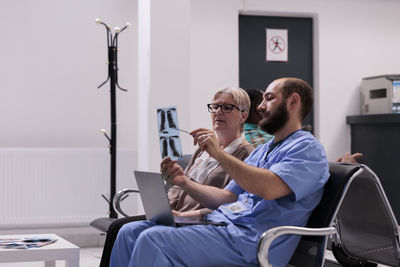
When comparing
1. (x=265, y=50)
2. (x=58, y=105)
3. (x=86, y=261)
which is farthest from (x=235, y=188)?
(x=265, y=50)

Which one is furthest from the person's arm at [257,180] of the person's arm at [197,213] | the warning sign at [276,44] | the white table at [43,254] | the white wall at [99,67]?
the warning sign at [276,44]

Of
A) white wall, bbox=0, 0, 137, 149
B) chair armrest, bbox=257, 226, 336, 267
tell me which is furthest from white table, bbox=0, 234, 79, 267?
white wall, bbox=0, 0, 137, 149

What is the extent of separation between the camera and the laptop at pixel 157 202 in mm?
2266

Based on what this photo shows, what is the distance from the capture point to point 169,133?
2391 mm

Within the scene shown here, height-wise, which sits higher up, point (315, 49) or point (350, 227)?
point (315, 49)

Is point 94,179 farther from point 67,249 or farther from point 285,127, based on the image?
point 285,127

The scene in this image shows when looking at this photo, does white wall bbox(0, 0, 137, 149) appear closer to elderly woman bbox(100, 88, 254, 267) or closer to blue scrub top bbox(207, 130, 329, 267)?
elderly woman bbox(100, 88, 254, 267)

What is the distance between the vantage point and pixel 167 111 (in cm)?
238

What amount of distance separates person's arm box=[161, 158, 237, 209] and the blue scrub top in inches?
9.7

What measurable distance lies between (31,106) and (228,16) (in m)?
1.96

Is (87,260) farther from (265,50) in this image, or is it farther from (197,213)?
(265,50)

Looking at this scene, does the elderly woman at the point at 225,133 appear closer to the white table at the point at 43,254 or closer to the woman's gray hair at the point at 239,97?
the woman's gray hair at the point at 239,97

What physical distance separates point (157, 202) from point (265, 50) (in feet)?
11.9

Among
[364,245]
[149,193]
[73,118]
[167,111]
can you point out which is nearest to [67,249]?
[149,193]
